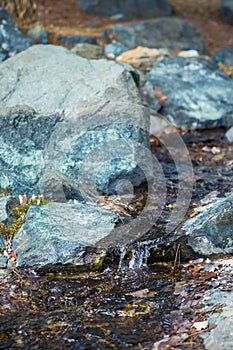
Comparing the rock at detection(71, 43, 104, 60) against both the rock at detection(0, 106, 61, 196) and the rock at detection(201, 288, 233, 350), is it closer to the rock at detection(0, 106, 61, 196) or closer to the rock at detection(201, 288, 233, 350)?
the rock at detection(0, 106, 61, 196)

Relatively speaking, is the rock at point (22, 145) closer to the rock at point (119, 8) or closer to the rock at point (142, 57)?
the rock at point (142, 57)

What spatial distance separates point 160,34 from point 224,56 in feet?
5.12

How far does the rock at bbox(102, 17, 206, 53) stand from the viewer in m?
12.4

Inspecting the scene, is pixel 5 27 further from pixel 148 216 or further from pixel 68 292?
pixel 68 292

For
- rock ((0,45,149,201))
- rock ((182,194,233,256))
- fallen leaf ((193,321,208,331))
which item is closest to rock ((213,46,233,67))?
rock ((0,45,149,201))

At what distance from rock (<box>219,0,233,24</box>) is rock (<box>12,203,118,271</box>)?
10375 mm

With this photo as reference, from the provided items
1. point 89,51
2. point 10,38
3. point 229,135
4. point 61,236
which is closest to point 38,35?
point 10,38

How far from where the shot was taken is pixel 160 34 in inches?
501

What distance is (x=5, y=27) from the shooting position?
10797 millimetres

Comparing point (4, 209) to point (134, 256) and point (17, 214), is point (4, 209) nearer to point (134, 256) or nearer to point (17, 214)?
point (17, 214)

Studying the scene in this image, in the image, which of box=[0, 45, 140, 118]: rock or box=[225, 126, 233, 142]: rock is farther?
box=[225, 126, 233, 142]: rock

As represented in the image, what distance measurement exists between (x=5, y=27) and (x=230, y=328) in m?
8.15

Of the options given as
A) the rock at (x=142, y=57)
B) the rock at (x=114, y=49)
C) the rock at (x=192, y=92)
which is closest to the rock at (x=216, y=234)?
the rock at (x=192, y=92)

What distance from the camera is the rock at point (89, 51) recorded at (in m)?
11.2
